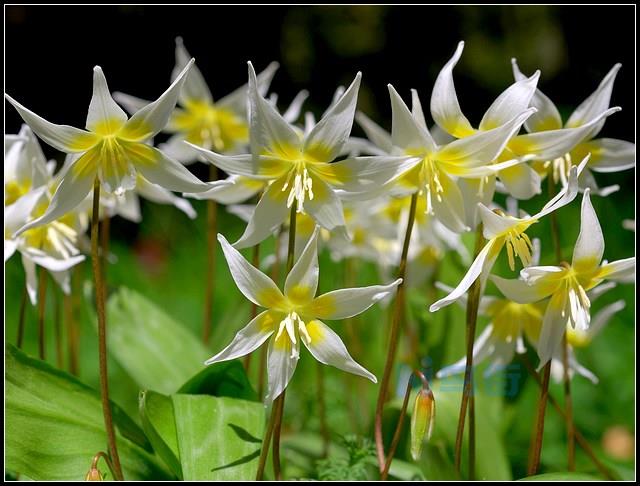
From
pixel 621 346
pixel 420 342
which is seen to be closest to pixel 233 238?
pixel 621 346

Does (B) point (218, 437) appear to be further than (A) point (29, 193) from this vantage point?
No

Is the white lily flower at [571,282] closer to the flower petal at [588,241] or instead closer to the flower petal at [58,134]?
the flower petal at [588,241]

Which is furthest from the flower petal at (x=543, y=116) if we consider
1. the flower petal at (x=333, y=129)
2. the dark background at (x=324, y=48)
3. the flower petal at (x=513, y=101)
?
the dark background at (x=324, y=48)

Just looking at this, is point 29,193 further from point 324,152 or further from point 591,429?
point 591,429

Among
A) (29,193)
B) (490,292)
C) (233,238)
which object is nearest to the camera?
(29,193)

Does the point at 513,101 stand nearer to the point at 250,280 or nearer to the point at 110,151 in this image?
the point at 250,280

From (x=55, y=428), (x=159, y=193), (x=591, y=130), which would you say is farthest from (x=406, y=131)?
(x=55, y=428)
